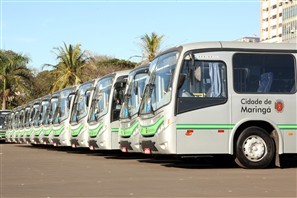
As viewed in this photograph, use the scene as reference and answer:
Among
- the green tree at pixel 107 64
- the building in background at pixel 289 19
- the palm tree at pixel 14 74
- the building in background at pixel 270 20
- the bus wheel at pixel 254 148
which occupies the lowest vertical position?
the bus wheel at pixel 254 148

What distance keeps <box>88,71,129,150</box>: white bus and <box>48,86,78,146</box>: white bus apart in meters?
5.27

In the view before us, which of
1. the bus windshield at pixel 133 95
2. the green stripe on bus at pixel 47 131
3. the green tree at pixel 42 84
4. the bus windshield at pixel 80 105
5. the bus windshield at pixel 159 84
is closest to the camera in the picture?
the bus windshield at pixel 159 84

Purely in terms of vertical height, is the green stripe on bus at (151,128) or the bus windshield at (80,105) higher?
the bus windshield at (80,105)

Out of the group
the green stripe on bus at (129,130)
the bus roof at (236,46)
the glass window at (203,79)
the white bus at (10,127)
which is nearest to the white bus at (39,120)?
the white bus at (10,127)

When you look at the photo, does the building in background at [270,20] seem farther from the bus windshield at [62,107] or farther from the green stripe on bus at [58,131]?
the green stripe on bus at [58,131]

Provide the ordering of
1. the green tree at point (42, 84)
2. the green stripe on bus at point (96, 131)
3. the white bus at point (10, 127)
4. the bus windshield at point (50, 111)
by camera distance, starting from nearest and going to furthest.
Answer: the green stripe on bus at point (96, 131) < the bus windshield at point (50, 111) < the white bus at point (10, 127) < the green tree at point (42, 84)

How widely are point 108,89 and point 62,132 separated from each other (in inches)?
289

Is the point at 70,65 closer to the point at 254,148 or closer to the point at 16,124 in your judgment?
the point at 16,124

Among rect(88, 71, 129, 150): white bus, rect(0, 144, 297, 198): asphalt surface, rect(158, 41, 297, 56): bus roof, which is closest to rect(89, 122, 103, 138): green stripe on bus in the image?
rect(88, 71, 129, 150): white bus

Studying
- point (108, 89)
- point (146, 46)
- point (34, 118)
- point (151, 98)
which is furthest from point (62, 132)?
point (146, 46)

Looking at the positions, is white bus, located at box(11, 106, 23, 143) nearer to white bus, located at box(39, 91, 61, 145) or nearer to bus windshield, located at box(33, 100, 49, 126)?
bus windshield, located at box(33, 100, 49, 126)

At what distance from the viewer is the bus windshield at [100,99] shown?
2396cm

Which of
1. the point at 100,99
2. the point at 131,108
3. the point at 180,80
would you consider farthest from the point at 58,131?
the point at 180,80

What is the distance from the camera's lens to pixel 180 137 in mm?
16453
